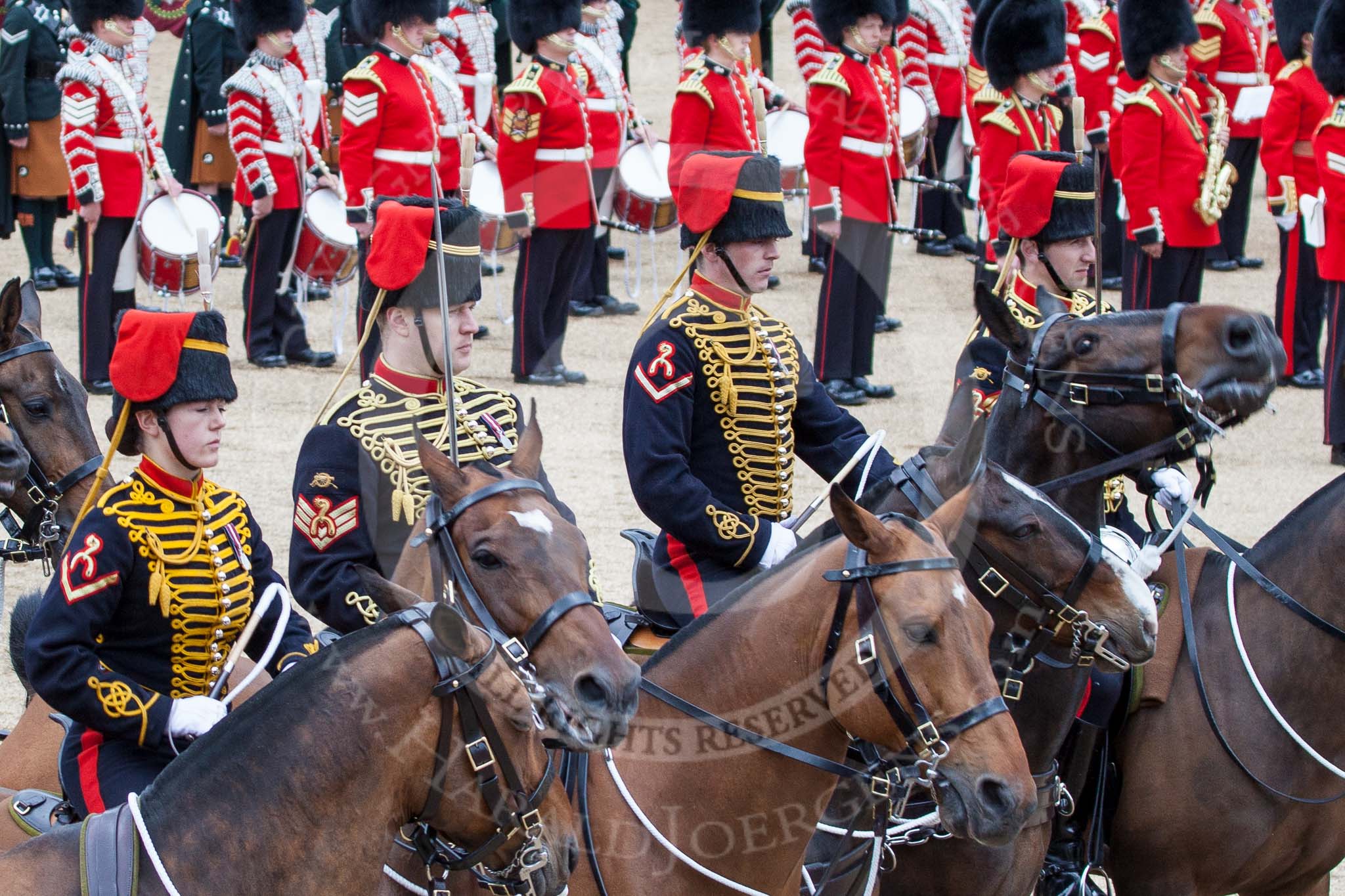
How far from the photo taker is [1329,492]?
4215mm

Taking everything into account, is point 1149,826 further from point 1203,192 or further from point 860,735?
point 1203,192

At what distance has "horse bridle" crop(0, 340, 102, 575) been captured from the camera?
4.49m

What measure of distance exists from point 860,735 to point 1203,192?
22.7ft

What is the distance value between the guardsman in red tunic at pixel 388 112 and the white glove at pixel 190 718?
5558mm

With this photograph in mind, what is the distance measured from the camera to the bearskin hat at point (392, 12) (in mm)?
8922

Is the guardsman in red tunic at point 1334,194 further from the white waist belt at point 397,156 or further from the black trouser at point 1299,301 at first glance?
the white waist belt at point 397,156

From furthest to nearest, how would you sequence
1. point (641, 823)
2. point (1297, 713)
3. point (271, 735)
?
point (1297, 713), point (641, 823), point (271, 735)

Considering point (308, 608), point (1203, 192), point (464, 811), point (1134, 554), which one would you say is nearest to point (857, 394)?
point (1203, 192)

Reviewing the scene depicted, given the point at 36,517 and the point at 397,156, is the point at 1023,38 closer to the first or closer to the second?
the point at 397,156

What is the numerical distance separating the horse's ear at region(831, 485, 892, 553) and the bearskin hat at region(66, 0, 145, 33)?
6.69m

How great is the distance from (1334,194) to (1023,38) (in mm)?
1696

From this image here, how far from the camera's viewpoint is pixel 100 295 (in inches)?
348

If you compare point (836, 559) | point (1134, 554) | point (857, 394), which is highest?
point (836, 559)

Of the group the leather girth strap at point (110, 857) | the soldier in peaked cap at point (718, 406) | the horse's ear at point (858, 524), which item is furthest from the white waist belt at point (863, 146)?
the leather girth strap at point (110, 857)
